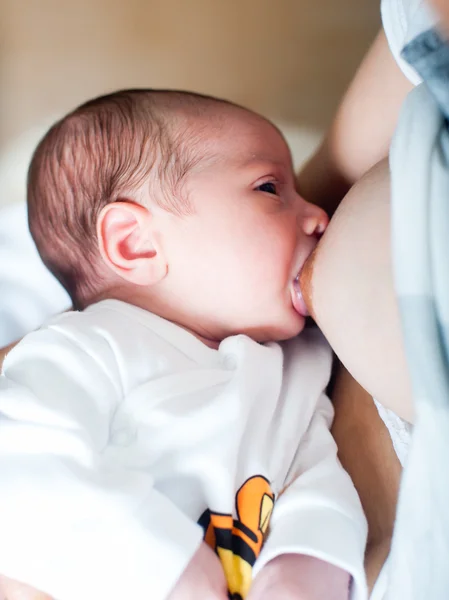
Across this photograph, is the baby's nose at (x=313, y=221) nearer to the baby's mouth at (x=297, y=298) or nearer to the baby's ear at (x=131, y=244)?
the baby's mouth at (x=297, y=298)

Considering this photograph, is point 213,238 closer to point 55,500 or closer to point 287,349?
point 287,349

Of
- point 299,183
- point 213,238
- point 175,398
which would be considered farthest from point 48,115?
point 175,398

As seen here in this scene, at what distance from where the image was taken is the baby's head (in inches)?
29.9

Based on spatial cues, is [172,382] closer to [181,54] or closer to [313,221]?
[313,221]

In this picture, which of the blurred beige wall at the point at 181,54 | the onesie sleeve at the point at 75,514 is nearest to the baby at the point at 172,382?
the onesie sleeve at the point at 75,514

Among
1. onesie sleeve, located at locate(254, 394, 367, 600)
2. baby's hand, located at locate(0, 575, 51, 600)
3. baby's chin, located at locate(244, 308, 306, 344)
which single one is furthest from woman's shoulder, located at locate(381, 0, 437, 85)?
baby's hand, located at locate(0, 575, 51, 600)

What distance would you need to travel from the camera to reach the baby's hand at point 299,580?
539 mm

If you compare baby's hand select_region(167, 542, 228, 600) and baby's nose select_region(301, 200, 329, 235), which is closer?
baby's hand select_region(167, 542, 228, 600)

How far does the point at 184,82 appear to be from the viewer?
1517 millimetres

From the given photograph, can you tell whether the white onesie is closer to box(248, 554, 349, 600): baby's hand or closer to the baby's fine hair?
box(248, 554, 349, 600): baby's hand

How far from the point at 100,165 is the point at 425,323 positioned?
1.81 feet

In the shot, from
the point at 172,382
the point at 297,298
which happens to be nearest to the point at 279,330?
the point at 297,298

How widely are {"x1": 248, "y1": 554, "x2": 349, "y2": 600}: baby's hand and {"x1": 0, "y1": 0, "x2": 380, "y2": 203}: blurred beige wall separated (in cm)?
109

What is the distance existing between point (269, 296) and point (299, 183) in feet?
1.01
